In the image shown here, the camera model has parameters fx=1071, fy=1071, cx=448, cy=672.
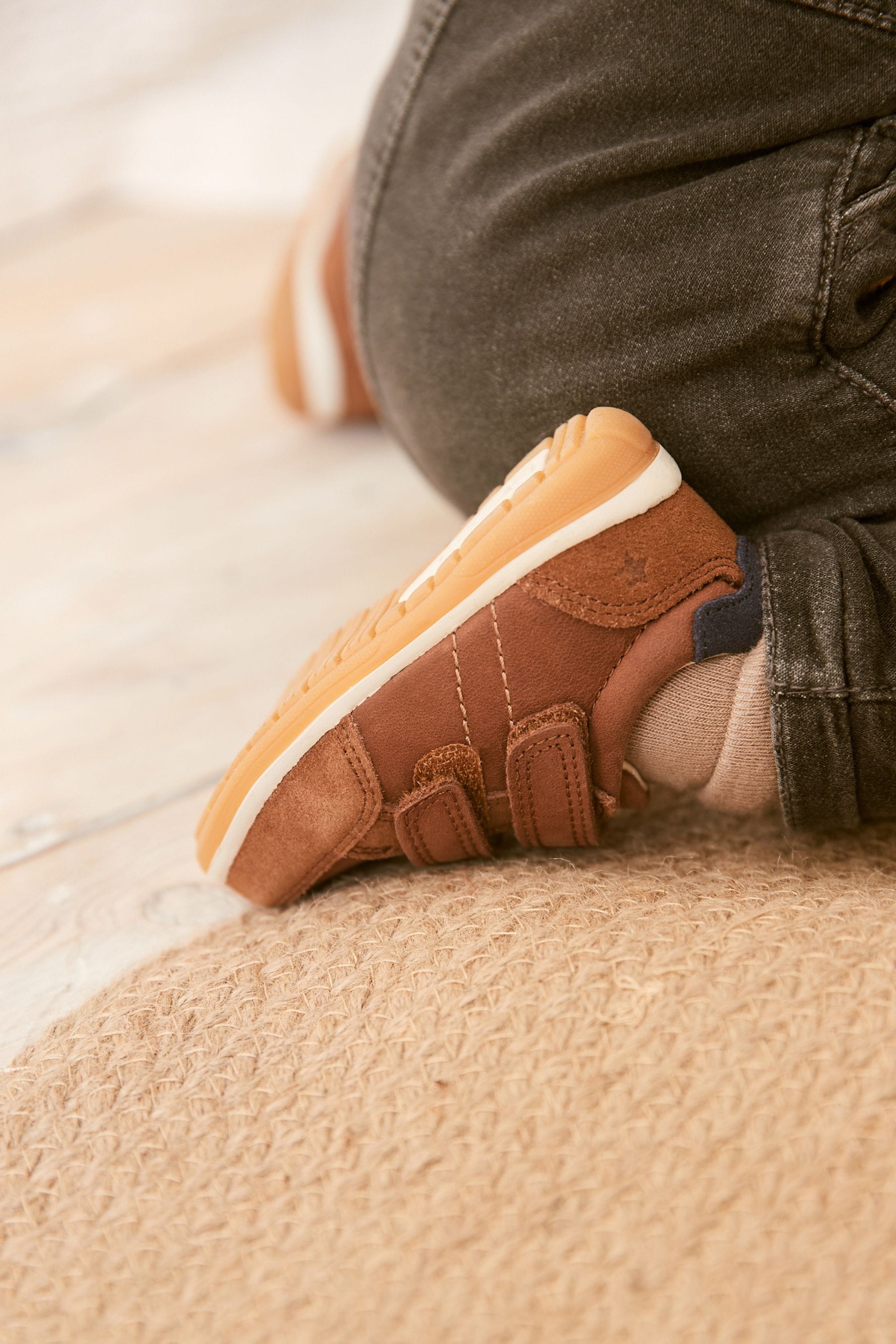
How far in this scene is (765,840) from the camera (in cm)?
59

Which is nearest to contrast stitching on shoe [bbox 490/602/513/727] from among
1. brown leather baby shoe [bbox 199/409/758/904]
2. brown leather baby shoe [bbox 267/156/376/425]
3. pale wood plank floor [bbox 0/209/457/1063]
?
brown leather baby shoe [bbox 199/409/758/904]

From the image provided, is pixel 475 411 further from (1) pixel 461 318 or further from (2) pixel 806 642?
(2) pixel 806 642

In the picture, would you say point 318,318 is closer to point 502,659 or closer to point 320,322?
point 320,322

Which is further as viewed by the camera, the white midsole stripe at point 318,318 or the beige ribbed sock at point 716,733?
the white midsole stripe at point 318,318

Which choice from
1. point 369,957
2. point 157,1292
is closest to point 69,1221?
point 157,1292

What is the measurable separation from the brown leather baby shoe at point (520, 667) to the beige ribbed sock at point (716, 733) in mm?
11

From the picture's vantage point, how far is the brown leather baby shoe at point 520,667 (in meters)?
0.51

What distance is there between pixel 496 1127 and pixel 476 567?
251 millimetres

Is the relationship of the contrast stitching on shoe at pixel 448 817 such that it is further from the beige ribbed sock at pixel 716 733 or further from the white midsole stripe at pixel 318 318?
the white midsole stripe at pixel 318 318

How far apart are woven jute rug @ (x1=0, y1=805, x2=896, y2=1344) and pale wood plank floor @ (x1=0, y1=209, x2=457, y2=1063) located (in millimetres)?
105

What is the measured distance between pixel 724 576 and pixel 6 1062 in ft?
1.41

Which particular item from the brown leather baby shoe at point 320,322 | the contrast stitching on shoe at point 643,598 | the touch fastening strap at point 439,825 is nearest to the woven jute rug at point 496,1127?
the touch fastening strap at point 439,825

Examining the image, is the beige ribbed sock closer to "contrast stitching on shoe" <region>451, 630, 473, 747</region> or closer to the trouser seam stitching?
"contrast stitching on shoe" <region>451, 630, 473, 747</region>

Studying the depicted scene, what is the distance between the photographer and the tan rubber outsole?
510 mm
